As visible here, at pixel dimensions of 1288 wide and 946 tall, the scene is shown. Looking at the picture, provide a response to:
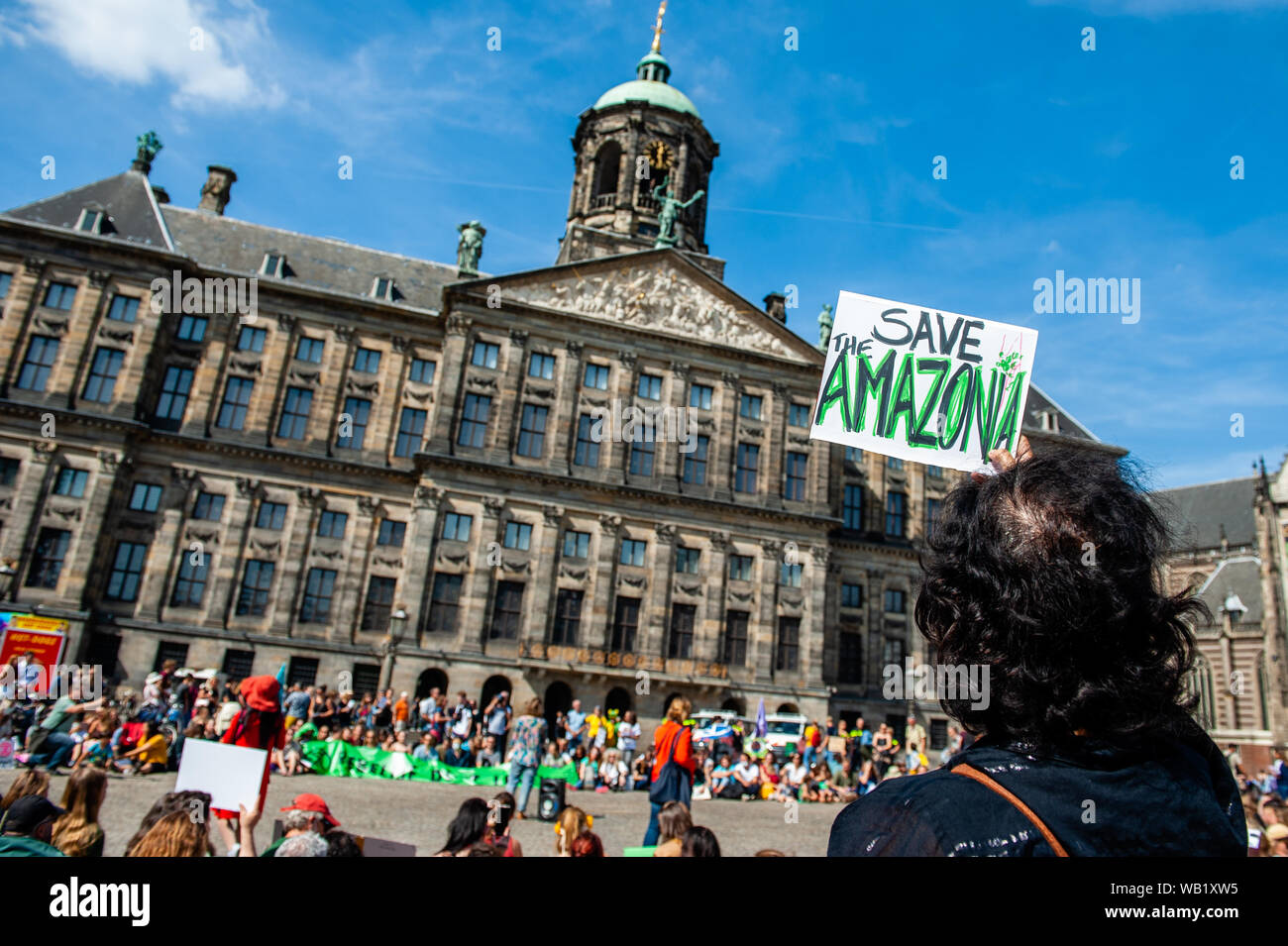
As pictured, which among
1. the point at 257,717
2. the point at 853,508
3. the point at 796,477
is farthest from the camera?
the point at 853,508

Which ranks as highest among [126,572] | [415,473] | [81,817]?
[415,473]

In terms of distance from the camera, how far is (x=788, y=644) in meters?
35.7

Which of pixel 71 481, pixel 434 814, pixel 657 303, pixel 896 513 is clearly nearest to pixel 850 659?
pixel 896 513

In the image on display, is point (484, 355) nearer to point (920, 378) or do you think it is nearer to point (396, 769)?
point (396, 769)

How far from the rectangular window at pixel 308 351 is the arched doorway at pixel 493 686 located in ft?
51.5

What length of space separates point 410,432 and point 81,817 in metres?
31.6

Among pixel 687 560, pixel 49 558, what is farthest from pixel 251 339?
pixel 687 560

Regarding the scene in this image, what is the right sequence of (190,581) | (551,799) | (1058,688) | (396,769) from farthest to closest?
(190,581), (396,769), (551,799), (1058,688)

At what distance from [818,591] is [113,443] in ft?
95.4

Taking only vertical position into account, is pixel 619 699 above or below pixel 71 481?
below

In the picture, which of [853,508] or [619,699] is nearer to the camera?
[619,699]

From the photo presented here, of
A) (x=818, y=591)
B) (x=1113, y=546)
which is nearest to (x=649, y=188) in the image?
(x=818, y=591)

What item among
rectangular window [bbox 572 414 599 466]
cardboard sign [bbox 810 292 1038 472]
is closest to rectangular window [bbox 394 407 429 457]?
rectangular window [bbox 572 414 599 466]

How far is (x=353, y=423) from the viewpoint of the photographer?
118ft
